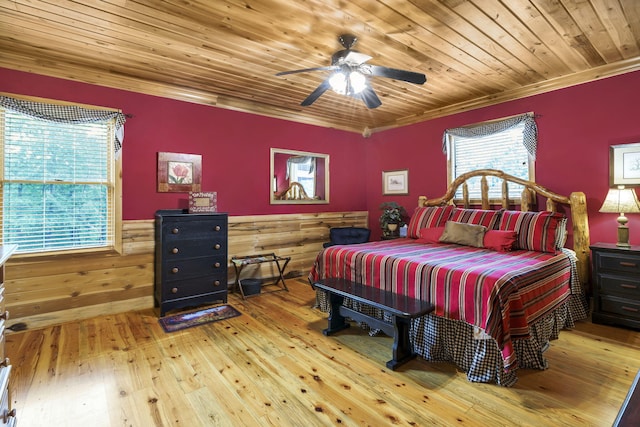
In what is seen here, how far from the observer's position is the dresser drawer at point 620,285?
2.77 m

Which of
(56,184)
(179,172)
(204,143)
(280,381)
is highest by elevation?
(204,143)

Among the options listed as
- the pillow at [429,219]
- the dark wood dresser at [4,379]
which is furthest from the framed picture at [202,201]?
the pillow at [429,219]

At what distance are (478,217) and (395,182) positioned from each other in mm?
1798

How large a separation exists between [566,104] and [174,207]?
4.47 m

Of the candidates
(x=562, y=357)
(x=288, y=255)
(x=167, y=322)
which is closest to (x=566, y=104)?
(x=562, y=357)

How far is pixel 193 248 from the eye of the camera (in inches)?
136

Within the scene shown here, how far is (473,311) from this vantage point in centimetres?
212

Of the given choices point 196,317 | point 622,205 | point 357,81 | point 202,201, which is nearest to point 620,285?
point 622,205

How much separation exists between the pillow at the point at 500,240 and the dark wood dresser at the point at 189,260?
2758mm

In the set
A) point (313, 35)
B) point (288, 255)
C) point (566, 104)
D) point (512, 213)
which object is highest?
point (313, 35)

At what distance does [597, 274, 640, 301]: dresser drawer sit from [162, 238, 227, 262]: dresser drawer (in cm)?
368

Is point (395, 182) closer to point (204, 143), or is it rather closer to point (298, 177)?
point (298, 177)

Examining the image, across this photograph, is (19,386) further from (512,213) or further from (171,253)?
(512,213)

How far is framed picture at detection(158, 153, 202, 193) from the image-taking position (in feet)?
12.0
